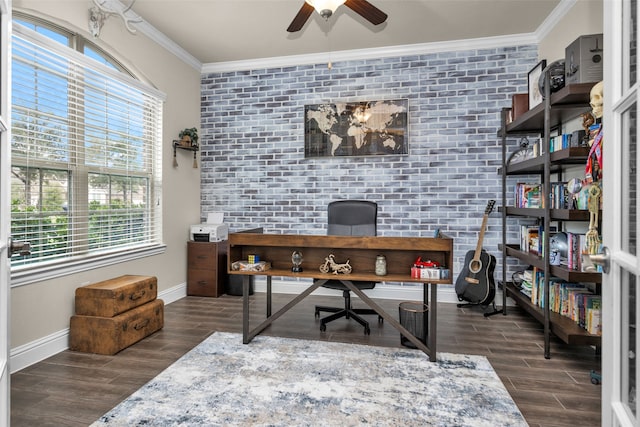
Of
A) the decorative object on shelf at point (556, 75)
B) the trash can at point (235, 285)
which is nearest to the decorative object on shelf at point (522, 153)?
the decorative object on shelf at point (556, 75)

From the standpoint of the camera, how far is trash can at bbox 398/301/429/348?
2713mm

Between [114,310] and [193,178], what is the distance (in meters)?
2.21

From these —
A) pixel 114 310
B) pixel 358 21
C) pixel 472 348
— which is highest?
pixel 358 21

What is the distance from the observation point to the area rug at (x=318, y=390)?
5.91 feet

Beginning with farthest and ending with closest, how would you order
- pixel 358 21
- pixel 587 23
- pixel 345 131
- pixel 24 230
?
1. pixel 345 131
2. pixel 358 21
3. pixel 587 23
4. pixel 24 230

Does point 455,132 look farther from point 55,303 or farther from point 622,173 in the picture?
point 55,303

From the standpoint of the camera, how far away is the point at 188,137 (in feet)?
13.8

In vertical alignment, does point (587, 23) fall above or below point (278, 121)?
above

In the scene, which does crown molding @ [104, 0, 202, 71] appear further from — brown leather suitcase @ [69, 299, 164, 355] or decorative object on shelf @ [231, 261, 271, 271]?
brown leather suitcase @ [69, 299, 164, 355]

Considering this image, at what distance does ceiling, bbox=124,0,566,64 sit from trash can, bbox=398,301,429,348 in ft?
8.61

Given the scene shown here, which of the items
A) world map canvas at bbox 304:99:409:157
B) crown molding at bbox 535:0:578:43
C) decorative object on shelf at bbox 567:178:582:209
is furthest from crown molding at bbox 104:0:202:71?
crown molding at bbox 535:0:578:43

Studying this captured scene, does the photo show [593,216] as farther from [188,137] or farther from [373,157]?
[188,137]

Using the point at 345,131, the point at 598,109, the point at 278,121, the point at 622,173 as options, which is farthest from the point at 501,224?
the point at 622,173

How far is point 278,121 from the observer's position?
447 cm
